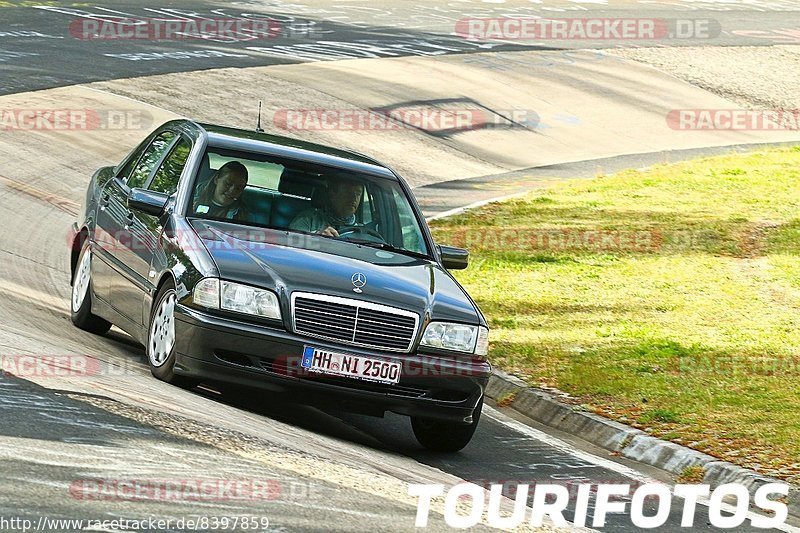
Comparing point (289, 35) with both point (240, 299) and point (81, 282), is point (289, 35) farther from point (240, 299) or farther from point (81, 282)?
point (240, 299)

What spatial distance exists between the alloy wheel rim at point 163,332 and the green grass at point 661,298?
11.2 ft

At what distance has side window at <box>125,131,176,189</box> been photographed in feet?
33.9

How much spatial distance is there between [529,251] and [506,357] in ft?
19.3

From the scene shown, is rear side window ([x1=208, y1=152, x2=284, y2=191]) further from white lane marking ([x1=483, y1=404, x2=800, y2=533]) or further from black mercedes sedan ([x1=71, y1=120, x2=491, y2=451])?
white lane marking ([x1=483, y1=404, x2=800, y2=533])

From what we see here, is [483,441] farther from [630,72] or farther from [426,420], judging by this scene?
[630,72]

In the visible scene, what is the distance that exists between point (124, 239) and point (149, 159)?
34.9 inches

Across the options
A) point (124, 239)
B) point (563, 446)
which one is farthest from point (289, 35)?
point (563, 446)

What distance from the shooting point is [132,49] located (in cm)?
2897

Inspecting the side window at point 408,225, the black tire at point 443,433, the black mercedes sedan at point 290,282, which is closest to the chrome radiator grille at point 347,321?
the black mercedes sedan at point 290,282

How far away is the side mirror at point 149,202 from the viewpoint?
930 cm

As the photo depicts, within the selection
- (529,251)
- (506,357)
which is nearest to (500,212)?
(529,251)

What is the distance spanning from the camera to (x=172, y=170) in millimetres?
9875

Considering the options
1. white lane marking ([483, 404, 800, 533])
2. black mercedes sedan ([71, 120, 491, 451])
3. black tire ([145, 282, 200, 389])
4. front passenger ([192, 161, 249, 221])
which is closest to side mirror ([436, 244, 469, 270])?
black mercedes sedan ([71, 120, 491, 451])

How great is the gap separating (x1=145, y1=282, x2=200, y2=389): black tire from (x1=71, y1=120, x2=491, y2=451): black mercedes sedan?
0.05 ft
